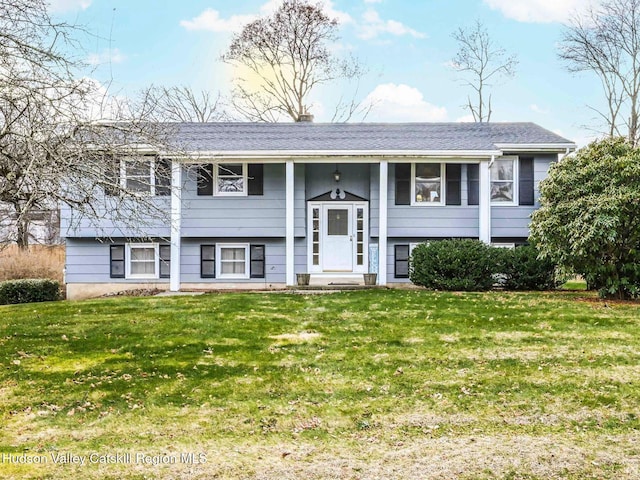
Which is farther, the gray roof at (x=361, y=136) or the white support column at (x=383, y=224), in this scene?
the gray roof at (x=361, y=136)

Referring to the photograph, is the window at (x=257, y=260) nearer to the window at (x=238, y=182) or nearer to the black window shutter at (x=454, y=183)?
the window at (x=238, y=182)

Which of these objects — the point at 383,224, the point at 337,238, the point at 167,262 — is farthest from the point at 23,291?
the point at 383,224

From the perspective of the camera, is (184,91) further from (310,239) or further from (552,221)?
(552,221)

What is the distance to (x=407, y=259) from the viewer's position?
50.5ft

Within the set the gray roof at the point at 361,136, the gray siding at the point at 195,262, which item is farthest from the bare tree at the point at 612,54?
the gray siding at the point at 195,262

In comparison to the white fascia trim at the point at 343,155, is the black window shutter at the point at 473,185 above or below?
below

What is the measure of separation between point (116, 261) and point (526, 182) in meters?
11.4

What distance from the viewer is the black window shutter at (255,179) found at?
15.3 meters

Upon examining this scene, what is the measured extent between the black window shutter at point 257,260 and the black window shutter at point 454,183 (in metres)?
5.27

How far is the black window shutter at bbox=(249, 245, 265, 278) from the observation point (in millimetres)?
15453

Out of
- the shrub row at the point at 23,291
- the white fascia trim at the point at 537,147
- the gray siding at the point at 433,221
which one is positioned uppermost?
the white fascia trim at the point at 537,147

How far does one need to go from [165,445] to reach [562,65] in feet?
88.7

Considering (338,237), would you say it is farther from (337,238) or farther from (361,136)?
(361,136)

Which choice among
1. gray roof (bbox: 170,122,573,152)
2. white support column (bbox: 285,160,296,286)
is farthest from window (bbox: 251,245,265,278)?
gray roof (bbox: 170,122,573,152)
